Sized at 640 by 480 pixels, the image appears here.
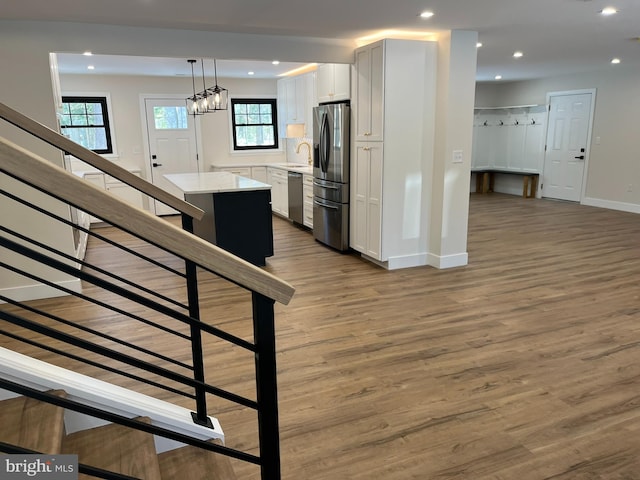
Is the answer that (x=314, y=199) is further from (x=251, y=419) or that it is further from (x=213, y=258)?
(x=213, y=258)

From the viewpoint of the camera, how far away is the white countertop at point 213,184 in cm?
477

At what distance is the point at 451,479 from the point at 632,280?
369cm

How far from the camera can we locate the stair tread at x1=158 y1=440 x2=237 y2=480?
5.16ft

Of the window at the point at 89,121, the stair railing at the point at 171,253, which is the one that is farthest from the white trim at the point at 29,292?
the window at the point at 89,121

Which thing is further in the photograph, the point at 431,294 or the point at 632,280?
the point at 632,280

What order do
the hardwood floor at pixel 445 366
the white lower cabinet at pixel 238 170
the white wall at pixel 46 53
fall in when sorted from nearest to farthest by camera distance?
1. the hardwood floor at pixel 445 366
2. the white wall at pixel 46 53
3. the white lower cabinet at pixel 238 170

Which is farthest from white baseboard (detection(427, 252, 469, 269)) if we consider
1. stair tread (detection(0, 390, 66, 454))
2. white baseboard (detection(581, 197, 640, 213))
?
white baseboard (detection(581, 197, 640, 213))

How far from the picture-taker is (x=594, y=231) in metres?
6.70

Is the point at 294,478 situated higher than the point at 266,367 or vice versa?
the point at 266,367

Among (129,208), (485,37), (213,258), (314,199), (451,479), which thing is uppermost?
(485,37)

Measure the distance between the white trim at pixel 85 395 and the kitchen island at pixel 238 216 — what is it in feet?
10.6

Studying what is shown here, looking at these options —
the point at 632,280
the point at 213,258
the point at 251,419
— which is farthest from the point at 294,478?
the point at 632,280

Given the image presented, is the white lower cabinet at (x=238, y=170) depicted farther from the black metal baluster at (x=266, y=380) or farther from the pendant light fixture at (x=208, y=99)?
the black metal baluster at (x=266, y=380)

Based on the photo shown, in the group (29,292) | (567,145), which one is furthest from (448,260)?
(567,145)
